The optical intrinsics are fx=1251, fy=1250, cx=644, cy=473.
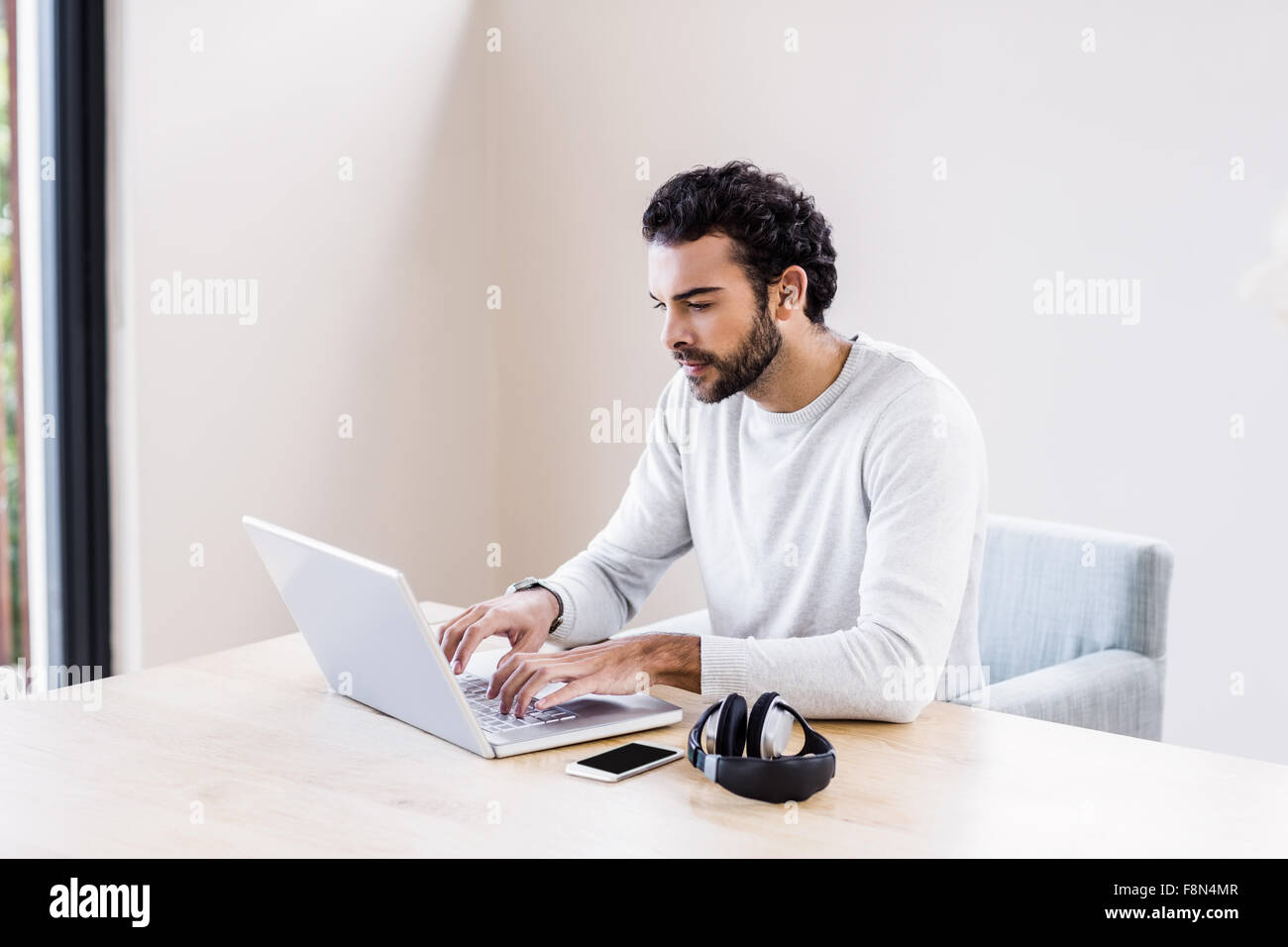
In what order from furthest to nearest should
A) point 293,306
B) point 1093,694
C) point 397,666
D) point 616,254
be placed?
point 616,254
point 293,306
point 1093,694
point 397,666

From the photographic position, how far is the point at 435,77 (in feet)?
11.2

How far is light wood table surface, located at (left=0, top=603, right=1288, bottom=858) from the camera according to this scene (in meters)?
1.08

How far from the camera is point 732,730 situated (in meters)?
1.21

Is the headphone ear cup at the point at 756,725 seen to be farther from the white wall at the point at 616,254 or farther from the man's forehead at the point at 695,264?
the white wall at the point at 616,254

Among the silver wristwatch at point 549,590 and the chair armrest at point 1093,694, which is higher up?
the silver wristwatch at point 549,590

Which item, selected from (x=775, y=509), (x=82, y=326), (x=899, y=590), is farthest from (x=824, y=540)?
(x=82, y=326)

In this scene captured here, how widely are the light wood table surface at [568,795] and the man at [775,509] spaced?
0.08m

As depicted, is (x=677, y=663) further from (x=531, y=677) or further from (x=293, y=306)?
(x=293, y=306)

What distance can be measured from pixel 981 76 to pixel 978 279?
17.2 inches

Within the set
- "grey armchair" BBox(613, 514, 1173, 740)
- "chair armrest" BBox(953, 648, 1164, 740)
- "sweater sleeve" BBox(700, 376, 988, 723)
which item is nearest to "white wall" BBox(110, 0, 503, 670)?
"grey armchair" BBox(613, 514, 1173, 740)

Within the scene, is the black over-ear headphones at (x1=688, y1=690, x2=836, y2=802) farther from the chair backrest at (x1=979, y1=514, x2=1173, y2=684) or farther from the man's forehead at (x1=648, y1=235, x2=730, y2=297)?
the chair backrest at (x1=979, y1=514, x2=1173, y2=684)

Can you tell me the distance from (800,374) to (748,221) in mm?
229

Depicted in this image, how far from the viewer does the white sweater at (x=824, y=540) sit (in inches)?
56.7

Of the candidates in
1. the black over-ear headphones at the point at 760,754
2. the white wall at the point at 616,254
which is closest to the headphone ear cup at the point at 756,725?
the black over-ear headphones at the point at 760,754
